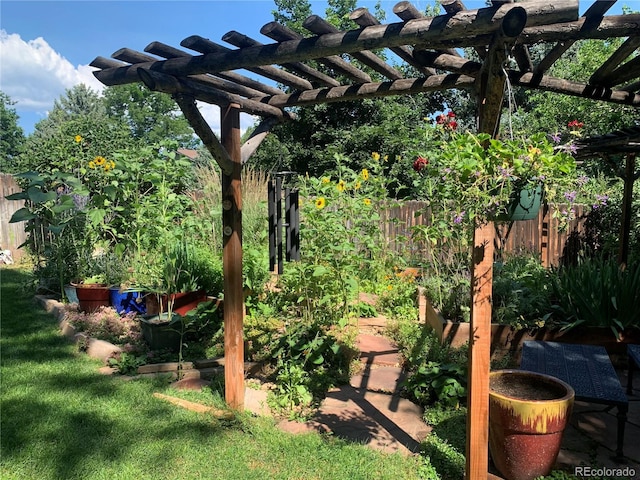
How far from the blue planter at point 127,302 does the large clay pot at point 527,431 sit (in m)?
3.59

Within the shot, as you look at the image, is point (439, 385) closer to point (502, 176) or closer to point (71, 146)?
point (502, 176)

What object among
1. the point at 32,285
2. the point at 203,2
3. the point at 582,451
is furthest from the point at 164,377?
the point at 32,285

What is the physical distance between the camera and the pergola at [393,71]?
5.77 ft

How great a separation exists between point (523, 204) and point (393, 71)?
1.41 m

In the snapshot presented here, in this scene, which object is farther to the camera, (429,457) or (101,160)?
(101,160)

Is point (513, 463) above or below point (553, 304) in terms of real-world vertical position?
below

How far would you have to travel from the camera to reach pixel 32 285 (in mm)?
5926

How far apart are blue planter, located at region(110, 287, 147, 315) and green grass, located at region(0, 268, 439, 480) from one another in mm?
1372

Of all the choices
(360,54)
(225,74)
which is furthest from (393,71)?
(225,74)

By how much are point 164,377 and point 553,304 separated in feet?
11.4

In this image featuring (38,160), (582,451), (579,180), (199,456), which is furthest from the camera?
(38,160)

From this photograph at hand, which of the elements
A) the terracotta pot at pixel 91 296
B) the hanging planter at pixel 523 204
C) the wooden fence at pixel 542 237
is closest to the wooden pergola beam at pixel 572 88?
the hanging planter at pixel 523 204

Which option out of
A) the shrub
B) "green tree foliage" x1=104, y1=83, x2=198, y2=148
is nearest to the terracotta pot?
the shrub

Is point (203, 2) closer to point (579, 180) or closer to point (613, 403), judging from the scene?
point (579, 180)
